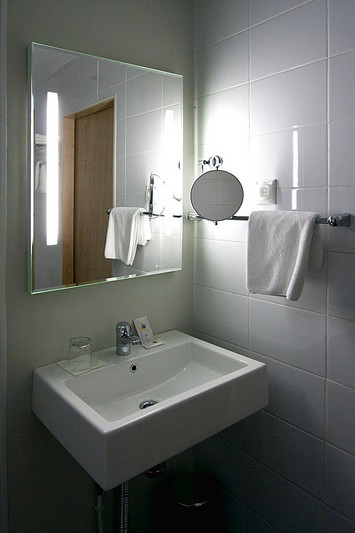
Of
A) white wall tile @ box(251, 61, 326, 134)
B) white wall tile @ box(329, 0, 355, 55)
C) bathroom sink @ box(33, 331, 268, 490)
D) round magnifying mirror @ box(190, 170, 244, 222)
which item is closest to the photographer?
bathroom sink @ box(33, 331, 268, 490)

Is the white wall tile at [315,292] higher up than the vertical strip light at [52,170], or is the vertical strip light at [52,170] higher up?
the vertical strip light at [52,170]

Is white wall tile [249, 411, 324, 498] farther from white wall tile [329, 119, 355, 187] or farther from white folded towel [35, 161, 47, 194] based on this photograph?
white folded towel [35, 161, 47, 194]

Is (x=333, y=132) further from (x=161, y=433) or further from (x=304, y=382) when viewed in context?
(x=161, y=433)

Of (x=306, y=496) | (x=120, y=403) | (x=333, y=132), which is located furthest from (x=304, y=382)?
(x=333, y=132)

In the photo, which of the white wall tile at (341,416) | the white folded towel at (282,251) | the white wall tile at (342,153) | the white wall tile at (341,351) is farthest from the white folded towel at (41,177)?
the white wall tile at (341,416)

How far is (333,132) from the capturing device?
128cm

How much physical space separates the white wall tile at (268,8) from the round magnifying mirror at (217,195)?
57 centimetres

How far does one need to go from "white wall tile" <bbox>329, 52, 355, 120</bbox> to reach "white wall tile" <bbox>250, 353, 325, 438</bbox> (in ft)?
2.87

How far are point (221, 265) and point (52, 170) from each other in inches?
30.7

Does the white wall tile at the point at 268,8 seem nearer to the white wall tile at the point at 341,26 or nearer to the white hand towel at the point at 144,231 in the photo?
the white wall tile at the point at 341,26

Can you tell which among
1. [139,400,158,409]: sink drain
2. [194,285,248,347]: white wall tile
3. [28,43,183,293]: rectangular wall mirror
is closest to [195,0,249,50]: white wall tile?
[28,43,183,293]: rectangular wall mirror

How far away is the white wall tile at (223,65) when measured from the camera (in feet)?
5.09

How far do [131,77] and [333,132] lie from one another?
2.57 feet

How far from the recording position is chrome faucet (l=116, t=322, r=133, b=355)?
151cm
